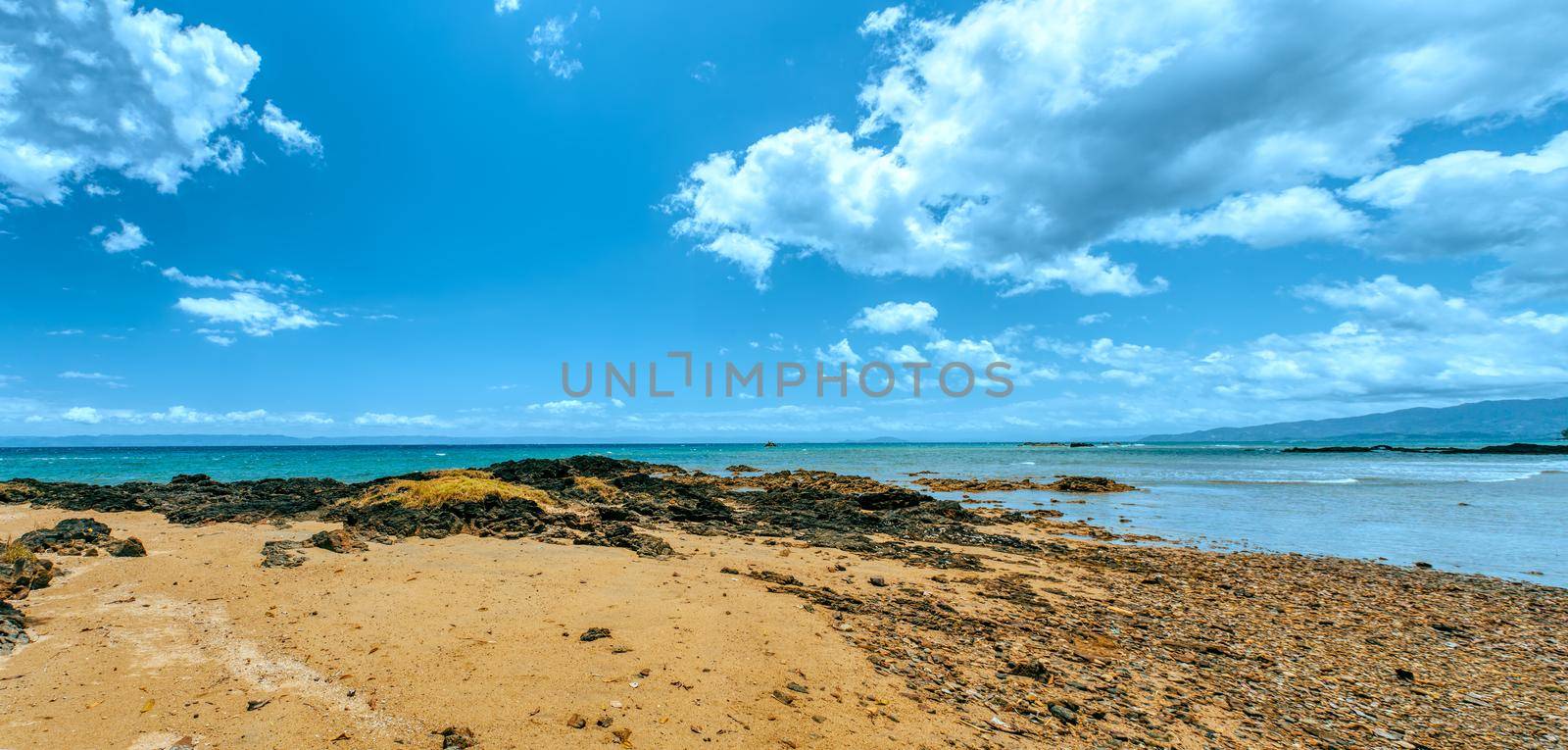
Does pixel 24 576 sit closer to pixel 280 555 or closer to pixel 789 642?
pixel 280 555

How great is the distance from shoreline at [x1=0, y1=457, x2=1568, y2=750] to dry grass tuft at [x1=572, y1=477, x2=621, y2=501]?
24.4 ft

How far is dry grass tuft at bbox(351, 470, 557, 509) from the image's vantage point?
14.8 meters

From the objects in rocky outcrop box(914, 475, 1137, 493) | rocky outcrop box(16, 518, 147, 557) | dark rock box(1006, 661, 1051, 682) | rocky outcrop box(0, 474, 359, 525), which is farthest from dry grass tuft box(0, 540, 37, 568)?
rocky outcrop box(914, 475, 1137, 493)

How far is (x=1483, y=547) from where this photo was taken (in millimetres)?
14984

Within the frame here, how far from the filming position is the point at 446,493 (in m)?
15.0

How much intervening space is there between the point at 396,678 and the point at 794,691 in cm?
355

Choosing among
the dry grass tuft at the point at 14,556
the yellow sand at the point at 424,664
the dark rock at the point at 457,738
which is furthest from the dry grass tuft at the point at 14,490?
the dark rock at the point at 457,738

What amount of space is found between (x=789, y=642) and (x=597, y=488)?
56.1 feet

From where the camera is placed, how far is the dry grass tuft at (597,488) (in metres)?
21.1

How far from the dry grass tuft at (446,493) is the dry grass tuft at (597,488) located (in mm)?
3933

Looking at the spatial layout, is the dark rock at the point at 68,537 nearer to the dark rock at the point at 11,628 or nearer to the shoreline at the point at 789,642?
the shoreline at the point at 789,642

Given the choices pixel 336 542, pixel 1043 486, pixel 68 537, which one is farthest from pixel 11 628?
pixel 1043 486

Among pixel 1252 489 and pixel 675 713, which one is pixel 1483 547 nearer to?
pixel 1252 489

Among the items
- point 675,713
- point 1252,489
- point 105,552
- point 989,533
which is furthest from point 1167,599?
point 1252,489
